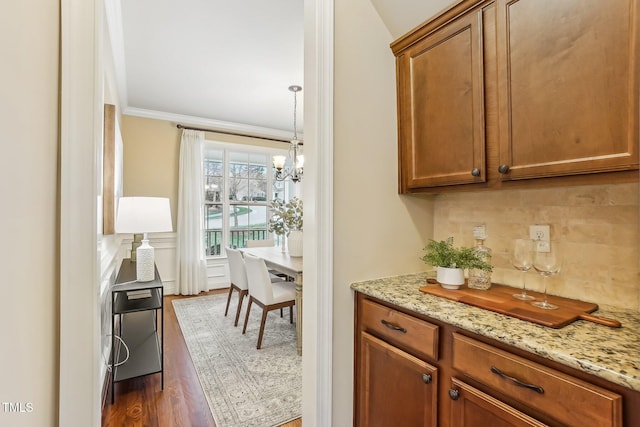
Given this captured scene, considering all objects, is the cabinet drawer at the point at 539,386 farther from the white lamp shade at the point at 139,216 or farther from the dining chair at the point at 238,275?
the dining chair at the point at 238,275

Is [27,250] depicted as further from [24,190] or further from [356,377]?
[356,377]

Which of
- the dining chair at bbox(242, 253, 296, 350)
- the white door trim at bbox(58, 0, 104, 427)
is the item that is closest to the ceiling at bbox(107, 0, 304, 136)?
the white door trim at bbox(58, 0, 104, 427)

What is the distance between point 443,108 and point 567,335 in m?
1.00

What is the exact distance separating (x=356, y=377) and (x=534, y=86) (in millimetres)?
1442

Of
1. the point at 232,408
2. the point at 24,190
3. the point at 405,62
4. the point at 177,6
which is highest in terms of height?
the point at 177,6

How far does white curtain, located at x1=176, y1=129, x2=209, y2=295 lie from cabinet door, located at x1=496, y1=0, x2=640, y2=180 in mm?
4297

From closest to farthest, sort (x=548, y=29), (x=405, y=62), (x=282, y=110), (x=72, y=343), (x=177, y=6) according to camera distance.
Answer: (x=72, y=343)
(x=548, y=29)
(x=405, y=62)
(x=177, y=6)
(x=282, y=110)

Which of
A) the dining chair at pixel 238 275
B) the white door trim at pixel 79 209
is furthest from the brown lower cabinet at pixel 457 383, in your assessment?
the dining chair at pixel 238 275

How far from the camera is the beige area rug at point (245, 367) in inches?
74.2

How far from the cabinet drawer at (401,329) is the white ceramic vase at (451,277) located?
11.1 inches

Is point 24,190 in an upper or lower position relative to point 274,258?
upper

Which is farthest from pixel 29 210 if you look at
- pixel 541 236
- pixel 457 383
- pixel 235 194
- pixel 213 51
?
pixel 235 194

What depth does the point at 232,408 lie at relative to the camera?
1.91 meters

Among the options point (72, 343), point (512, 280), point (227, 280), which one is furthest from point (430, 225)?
point (227, 280)
